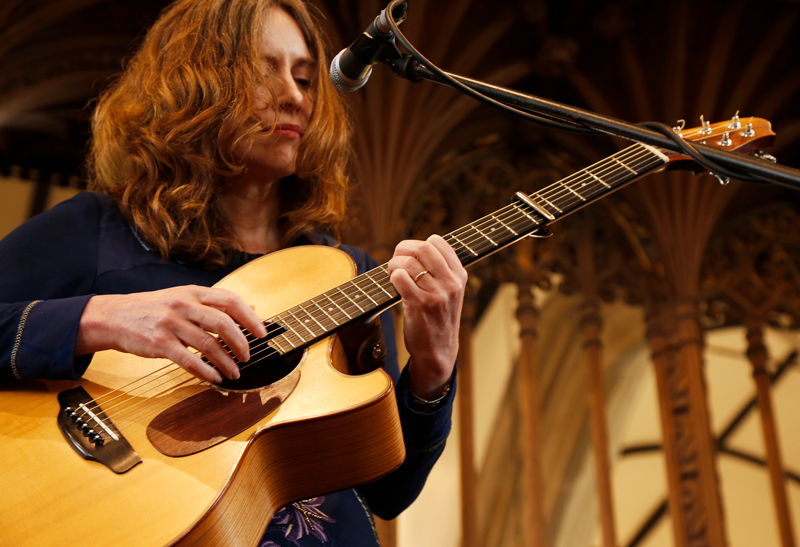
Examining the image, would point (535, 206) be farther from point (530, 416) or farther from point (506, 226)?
point (530, 416)

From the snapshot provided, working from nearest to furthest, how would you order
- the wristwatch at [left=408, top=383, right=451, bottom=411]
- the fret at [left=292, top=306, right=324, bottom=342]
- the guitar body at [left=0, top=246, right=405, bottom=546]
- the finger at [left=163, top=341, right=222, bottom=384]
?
the guitar body at [left=0, top=246, right=405, bottom=546], the finger at [left=163, top=341, right=222, bottom=384], the fret at [left=292, top=306, right=324, bottom=342], the wristwatch at [left=408, top=383, right=451, bottom=411]

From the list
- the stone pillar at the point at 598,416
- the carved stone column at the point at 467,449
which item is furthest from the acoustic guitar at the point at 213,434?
the stone pillar at the point at 598,416

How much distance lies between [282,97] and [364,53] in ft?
1.16

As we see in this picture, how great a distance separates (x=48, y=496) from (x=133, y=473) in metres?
0.11

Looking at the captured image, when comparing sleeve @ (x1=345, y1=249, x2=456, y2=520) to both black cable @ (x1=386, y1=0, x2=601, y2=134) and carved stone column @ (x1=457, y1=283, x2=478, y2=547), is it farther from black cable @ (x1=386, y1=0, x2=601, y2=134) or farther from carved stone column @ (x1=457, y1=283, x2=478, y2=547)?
carved stone column @ (x1=457, y1=283, x2=478, y2=547)

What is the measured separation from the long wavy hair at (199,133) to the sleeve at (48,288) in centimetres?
11

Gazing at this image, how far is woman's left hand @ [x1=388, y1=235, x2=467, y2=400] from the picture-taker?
4.26ft

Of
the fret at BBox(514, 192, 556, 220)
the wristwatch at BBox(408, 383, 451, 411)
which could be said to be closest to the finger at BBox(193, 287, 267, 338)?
the wristwatch at BBox(408, 383, 451, 411)

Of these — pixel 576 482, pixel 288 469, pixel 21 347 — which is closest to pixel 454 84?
pixel 288 469

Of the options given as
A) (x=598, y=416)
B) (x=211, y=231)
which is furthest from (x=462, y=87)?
(x=598, y=416)

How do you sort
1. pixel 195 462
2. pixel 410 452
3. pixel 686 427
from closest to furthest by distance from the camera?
pixel 195 462 < pixel 410 452 < pixel 686 427

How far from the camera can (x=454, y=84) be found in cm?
127

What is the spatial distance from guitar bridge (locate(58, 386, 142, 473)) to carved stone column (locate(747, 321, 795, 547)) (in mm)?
3603

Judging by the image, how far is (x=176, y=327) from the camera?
3.86 feet
